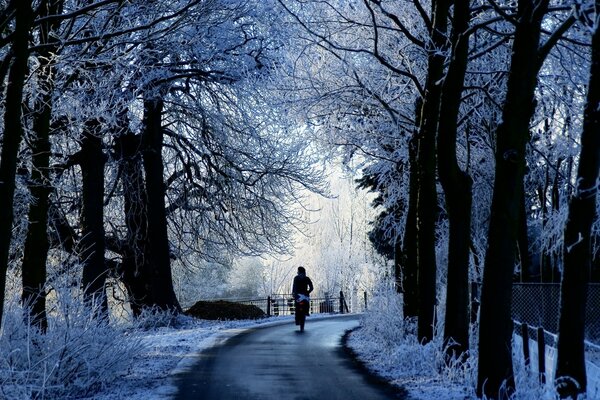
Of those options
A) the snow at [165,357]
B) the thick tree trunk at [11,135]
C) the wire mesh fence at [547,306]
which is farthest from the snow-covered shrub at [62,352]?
the wire mesh fence at [547,306]

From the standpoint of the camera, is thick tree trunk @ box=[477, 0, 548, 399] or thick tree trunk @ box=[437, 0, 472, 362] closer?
thick tree trunk @ box=[477, 0, 548, 399]

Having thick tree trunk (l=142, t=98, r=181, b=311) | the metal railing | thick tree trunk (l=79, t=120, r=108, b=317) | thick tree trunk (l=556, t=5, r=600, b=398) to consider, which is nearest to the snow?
thick tree trunk (l=142, t=98, r=181, b=311)

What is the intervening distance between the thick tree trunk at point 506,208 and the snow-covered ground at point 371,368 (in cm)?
45

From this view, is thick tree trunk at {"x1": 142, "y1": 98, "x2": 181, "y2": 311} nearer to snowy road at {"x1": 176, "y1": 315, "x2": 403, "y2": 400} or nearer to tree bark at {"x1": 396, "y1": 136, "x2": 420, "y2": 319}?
snowy road at {"x1": 176, "y1": 315, "x2": 403, "y2": 400}

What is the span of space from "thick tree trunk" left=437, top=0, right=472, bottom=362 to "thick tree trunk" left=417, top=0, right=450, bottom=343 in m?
1.63

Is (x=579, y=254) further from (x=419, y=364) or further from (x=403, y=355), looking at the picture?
(x=403, y=355)

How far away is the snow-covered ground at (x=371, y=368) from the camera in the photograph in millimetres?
9492

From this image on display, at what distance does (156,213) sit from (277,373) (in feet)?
34.9

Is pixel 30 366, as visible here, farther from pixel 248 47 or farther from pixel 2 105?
pixel 248 47

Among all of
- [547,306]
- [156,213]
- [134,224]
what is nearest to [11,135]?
[547,306]

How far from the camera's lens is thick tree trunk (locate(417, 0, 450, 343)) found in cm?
1258

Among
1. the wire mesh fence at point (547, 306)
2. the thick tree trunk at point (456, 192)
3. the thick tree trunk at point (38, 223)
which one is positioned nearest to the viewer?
the thick tree trunk at point (456, 192)

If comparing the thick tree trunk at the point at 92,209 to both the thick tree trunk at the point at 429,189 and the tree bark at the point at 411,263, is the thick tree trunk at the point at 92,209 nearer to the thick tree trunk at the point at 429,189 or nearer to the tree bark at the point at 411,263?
the tree bark at the point at 411,263

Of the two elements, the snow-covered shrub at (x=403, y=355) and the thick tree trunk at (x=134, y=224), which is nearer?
the snow-covered shrub at (x=403, y=355)
